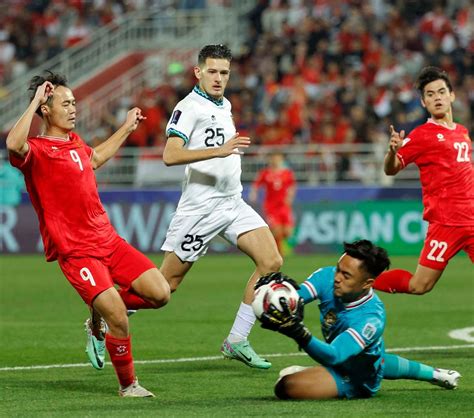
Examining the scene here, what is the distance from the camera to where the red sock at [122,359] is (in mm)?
8117

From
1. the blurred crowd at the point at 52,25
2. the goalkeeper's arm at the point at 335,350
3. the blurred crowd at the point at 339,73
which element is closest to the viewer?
the goalkeeper's arm at the point at 335,350

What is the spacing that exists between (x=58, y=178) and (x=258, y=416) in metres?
2.39

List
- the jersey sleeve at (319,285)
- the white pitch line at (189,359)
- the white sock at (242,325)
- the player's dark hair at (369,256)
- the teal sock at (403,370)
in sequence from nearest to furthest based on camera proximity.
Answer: the player's dark hair at (369,256) < the jersey sleeve at (319,285) < the teal sock at (403,370) < the white pitch line at (189,359) < the white sock at (242,325)

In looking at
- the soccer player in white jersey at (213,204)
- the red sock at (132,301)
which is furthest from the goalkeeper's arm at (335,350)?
the soccer player in white jersey at (213,204)

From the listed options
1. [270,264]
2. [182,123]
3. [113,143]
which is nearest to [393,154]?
[270,264]

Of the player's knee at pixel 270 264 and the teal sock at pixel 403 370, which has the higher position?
the player's knee at pixel 270 264

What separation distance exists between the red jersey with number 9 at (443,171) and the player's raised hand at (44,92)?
3.31 m

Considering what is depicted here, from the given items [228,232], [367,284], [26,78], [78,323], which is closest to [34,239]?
[26,78]

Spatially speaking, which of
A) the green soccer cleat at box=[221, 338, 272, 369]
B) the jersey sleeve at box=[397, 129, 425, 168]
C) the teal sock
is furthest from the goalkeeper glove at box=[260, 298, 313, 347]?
the jersey sleeve at box=[397, 129, 425, 168]

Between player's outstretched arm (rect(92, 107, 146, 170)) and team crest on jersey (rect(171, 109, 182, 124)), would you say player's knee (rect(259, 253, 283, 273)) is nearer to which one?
team crest on jersey (rect(171, 109, 182, 124))

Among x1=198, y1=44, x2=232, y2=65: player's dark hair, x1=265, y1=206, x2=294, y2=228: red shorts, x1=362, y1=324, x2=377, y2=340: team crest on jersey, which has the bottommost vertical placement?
x1=265, y1=206, x2=294, y2=228: red shorts

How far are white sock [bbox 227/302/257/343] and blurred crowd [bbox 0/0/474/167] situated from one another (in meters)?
14.2

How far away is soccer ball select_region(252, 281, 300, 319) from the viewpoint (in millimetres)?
7086

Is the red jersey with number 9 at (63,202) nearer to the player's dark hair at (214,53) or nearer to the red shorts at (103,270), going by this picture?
the red shorts at (103,270)
